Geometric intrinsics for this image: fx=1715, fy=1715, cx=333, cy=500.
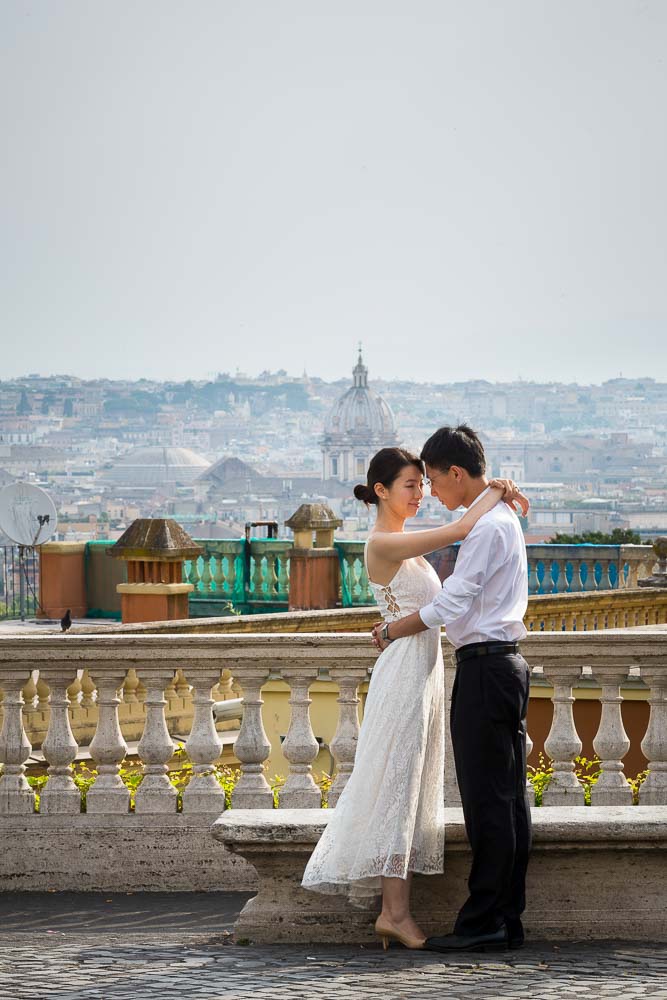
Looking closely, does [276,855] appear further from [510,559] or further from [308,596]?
[308,596]

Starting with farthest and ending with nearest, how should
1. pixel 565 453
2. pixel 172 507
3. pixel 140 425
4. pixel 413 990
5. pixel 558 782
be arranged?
1. pixel 140 425
2. pixel 565 453
3. pixel 172 507
4. pixel 558 782
5. pixel 413 990

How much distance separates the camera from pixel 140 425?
196500 mm

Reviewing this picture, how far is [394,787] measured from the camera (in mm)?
5301

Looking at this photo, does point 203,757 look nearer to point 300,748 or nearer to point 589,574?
point 300,748

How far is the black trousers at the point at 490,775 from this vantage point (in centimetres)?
512

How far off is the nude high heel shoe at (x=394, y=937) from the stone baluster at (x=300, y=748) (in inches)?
51.3

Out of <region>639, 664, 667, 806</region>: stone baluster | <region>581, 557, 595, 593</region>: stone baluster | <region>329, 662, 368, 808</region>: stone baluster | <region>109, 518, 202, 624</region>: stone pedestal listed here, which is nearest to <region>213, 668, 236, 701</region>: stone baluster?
<region>109, 518, 202, 624</region>: stone pedestal

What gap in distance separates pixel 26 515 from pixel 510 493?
18.9 metres

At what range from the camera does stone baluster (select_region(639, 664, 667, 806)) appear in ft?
20.4

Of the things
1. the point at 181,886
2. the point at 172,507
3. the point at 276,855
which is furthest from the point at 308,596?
the point at 172,507

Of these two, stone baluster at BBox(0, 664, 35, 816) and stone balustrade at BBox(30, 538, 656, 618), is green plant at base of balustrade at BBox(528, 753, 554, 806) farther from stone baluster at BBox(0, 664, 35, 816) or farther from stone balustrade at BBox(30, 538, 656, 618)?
stone balustrade at BBox(30, 538, 656, 618)

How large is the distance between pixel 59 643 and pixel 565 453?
16546 cm

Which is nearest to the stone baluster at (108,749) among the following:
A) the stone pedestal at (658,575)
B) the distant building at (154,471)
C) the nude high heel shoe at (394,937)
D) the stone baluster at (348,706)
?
the stone baluster at (348,706)

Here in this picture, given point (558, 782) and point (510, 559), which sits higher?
point (510, 559)
